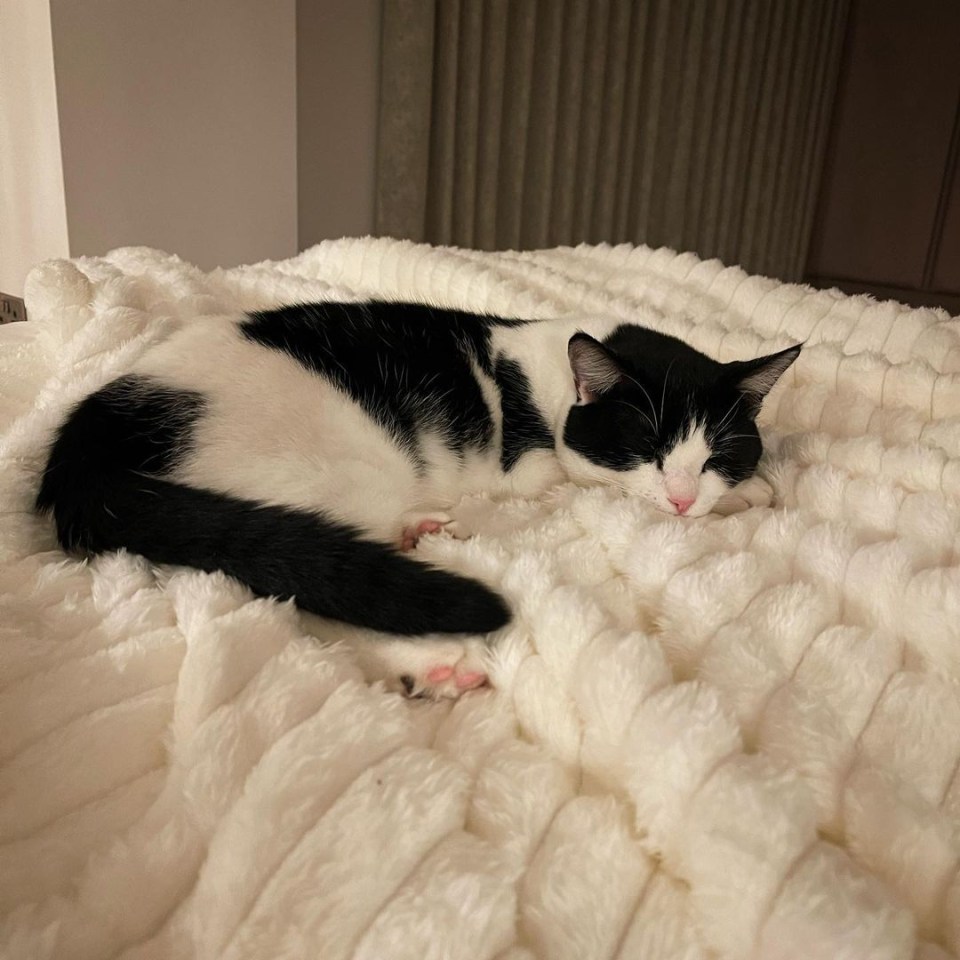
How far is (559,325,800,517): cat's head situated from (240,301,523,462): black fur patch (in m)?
0.14

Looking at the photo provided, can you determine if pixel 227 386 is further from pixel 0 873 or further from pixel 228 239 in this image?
pixel 228 239

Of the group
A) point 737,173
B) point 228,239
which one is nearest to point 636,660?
point 228,239

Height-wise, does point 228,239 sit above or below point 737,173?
below

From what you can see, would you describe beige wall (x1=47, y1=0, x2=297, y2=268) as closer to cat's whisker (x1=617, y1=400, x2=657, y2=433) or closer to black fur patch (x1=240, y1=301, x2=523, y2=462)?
black fur patch (x1=240, y1=301, x2=523, y2=462)

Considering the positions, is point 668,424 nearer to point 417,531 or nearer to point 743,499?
point 743,499

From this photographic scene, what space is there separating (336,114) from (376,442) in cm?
185

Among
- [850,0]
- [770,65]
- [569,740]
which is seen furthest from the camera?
[850,0]

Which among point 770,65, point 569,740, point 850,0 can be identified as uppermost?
point 850,0

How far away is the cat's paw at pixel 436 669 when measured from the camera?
527 mm

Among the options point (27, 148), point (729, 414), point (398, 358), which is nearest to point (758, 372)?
point (729, 414)

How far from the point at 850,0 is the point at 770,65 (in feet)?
2.59

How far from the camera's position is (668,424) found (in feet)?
2.89

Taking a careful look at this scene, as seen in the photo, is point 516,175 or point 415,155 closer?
point 415,155

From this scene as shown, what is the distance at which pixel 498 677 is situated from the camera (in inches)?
20.4
